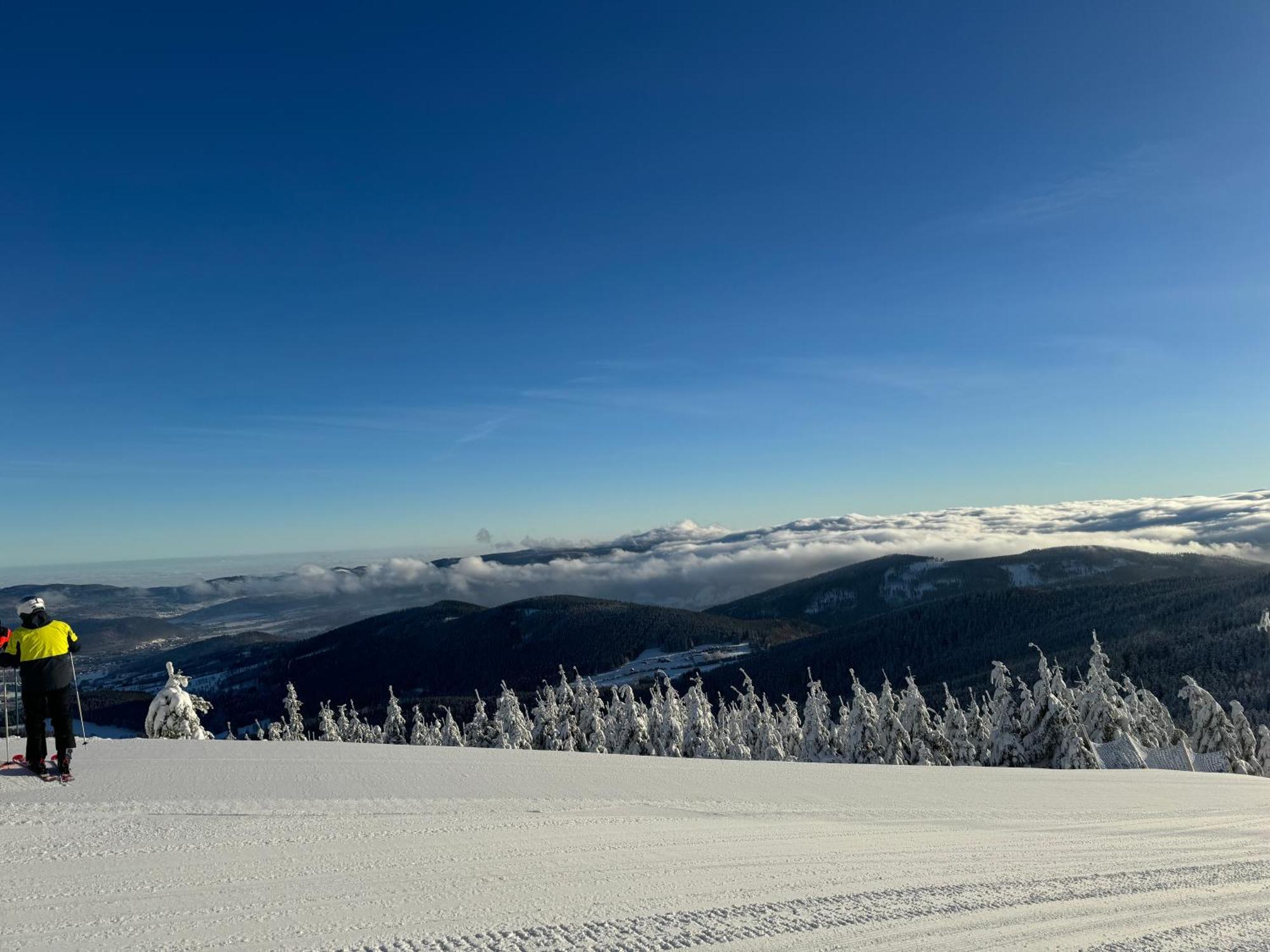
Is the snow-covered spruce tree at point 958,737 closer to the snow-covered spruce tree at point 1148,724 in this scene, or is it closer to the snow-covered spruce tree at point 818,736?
the snow-covered spruce tree at point 818,736

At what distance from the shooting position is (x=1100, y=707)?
33438 mm

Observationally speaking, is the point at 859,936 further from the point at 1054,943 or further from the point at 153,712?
the point at 153,712

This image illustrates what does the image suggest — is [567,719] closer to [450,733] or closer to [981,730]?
[450,733]

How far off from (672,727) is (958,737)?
51.0 ft

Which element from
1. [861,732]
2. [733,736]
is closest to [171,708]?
[861,732]

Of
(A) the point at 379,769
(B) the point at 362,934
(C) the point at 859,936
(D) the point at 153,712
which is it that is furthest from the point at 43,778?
(D) the point at 153,712

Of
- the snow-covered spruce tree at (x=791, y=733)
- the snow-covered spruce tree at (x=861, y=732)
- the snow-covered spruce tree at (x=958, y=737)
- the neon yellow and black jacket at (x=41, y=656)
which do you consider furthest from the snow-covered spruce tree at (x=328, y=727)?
the neon yellow and black jacket at (x=41, y=656)

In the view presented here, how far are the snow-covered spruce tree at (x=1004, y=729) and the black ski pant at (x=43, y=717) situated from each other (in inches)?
1341

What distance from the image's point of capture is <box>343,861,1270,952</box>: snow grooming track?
3.98 m

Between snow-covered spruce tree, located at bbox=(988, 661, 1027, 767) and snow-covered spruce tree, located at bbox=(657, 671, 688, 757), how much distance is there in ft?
52.3

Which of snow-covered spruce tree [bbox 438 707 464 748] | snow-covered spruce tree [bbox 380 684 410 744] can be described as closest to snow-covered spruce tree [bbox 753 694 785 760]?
snow-covered spruce tree [bbox 438 707 464 748]

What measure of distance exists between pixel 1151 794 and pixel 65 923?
46.2 ft

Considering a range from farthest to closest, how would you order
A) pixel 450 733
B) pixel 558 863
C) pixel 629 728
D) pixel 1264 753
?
pixel 450 733
pixel 629 728
pixel 1264 753
pixel 558 863

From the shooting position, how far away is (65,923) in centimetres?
390
